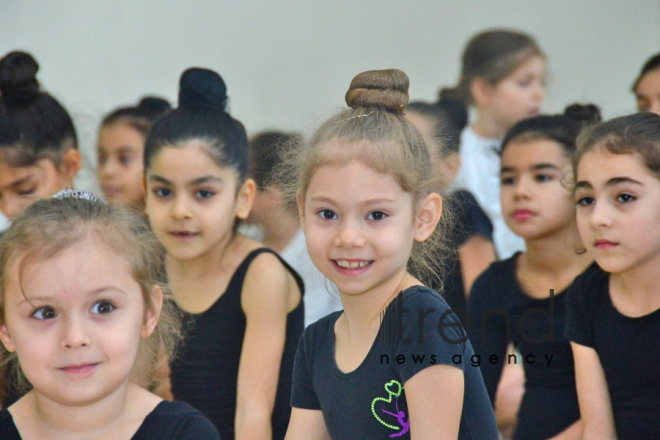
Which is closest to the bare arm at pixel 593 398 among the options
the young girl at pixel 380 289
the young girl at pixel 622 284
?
the young girl at pixel 622 284

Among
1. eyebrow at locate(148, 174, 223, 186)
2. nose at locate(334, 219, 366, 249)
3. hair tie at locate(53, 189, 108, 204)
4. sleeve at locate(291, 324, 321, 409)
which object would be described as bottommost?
sleeve at locate(291, 324, 321, 409)

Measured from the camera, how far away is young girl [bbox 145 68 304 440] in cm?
213

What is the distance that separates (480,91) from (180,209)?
2.04m

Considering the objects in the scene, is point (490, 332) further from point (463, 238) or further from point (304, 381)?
point (304, 381)

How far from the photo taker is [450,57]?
4219 mm

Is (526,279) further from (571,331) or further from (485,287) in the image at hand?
(571,331)

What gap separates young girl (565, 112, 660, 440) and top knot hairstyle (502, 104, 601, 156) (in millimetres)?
504

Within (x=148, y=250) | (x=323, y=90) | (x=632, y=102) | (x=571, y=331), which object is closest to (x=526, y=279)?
(x=571, y=331)

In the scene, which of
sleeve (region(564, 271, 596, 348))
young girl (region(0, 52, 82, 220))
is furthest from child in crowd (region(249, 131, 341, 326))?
sleeve (region(564, 271, 596, 348))

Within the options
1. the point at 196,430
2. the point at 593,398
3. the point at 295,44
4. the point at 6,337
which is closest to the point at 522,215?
the point at 593,398

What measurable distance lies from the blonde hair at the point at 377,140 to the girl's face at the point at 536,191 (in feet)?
2.55

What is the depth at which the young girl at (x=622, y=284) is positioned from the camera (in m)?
1.72

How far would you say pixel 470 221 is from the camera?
2.58 m

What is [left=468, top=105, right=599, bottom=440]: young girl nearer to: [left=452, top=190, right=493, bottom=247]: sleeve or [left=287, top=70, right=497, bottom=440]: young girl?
[left=452, top=190, right=493, bottom=247]: sleeve
